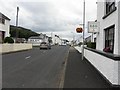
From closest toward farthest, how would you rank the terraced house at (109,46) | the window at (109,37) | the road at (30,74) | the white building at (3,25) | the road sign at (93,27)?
the terraced house at (109,46), the road at (30,74), the window at (109,37), the road sign at (93,27), the white building at (3,25)

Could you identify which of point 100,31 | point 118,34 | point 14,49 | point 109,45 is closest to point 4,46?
point 14,49

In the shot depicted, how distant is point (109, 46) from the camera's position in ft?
59.5

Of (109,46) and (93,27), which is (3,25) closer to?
(93,27)

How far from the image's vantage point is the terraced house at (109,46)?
883cm

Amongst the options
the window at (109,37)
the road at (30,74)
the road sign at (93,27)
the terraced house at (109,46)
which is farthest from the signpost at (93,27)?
the road at (30,74)

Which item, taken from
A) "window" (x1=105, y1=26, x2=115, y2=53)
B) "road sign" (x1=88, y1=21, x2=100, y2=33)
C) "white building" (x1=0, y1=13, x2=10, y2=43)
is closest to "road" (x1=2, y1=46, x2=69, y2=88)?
"window" (x1=105, y1=26, x2=115, y2=53)

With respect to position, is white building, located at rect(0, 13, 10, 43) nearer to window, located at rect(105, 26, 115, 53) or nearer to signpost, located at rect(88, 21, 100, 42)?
signpost, located at rect(88, 21, 100, 42)

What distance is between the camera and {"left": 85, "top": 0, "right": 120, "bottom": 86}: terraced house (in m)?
8.83

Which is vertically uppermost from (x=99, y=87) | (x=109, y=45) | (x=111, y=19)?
(x=111, y=19)

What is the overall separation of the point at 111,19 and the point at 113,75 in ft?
26.8

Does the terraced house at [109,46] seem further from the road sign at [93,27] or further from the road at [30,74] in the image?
the road at [30,74]

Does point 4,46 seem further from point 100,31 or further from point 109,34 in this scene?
point 109,34

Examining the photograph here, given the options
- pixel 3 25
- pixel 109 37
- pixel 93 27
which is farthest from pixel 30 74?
pixel 3 25

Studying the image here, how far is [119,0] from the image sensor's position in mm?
13969
